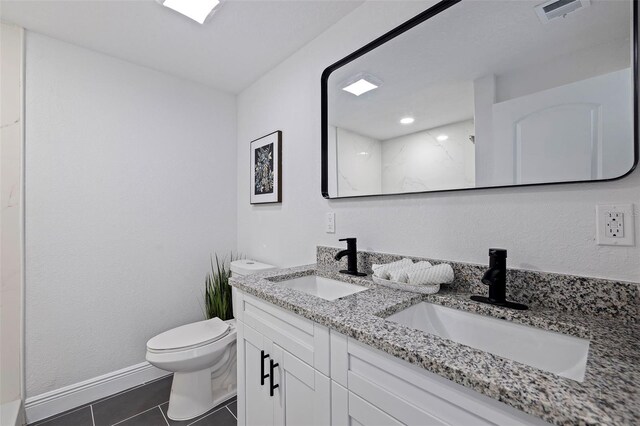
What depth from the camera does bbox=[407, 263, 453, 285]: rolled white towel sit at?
3.46ft

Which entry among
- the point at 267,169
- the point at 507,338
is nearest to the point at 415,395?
the point at 507,338

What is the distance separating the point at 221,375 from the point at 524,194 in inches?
79.3

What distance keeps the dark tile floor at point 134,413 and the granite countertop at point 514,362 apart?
3.85 feet

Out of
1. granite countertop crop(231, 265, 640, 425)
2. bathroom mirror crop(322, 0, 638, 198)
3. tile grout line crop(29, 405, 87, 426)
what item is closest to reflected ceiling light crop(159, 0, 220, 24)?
bathroom mirror crop(322, 0, 638, 198)

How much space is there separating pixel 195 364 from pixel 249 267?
0.69 m

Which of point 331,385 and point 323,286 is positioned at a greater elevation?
point 323,286

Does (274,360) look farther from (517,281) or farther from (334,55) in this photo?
(334,55)

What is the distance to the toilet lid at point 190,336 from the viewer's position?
1638 mm

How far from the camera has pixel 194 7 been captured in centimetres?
151

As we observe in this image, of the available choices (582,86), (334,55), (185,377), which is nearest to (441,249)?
(582,86)

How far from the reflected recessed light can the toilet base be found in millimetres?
1894

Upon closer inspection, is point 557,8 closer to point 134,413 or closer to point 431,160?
point 431,160

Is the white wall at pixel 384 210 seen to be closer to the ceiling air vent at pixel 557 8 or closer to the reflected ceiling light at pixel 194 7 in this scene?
the ceiling air vent at pixel 557 8

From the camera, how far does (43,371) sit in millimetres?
1712
